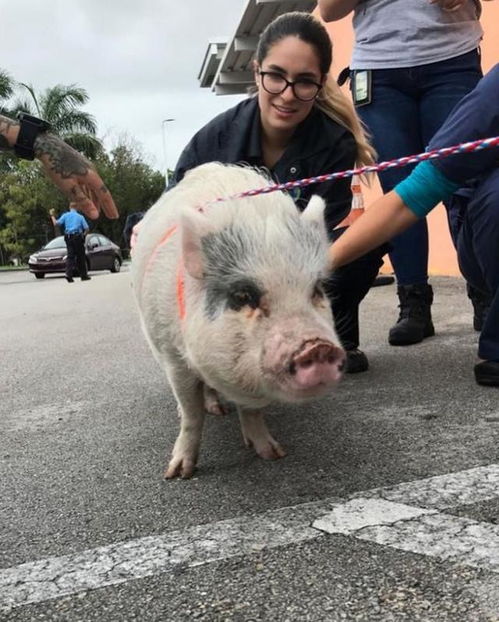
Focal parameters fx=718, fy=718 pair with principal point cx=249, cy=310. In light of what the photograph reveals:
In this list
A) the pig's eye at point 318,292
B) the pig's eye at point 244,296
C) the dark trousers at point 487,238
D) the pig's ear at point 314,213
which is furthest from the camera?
the dark trousers at point 487,238

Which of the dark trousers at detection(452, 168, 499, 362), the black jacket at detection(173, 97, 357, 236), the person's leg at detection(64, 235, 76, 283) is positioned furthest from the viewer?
the person's leg at detection(64, 235, 76, 283)

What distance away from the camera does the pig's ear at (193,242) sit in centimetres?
201

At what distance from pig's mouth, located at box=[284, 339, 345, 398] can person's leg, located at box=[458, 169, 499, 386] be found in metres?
1.44

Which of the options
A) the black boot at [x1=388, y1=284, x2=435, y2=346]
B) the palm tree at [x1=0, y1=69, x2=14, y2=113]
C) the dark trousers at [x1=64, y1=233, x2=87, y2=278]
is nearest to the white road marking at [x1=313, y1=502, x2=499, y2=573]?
the black boot at [x1=388, y1=284, x2=435, y2=346]

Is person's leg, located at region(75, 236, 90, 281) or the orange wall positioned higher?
the orange wall

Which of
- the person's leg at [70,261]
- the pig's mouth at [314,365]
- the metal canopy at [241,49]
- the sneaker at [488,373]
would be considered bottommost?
the person's leg at [70,261]

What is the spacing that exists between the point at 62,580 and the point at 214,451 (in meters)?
0.94

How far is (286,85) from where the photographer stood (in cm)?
295

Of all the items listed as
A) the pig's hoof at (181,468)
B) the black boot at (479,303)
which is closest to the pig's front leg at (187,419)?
the pig's hoof at (181,468)

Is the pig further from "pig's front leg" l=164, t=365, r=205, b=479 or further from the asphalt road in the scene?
the asphalt road

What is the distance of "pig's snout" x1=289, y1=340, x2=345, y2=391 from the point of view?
164 cm

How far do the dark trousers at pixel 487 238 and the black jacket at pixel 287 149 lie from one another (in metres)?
0.60

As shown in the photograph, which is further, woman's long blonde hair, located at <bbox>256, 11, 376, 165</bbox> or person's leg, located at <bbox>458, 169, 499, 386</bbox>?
woman's long blonde hair, located at <bbox>256, 11, 376, 165</bbox>

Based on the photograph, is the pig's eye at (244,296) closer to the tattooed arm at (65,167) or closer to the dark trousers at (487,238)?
the tattooed arm at (65,167)
